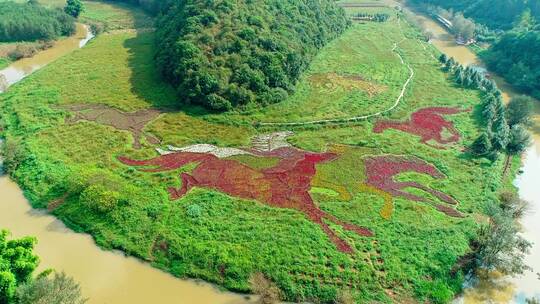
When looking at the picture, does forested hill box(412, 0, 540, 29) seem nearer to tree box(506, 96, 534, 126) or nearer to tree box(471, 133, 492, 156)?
tree box(506, 96, 534, 126)

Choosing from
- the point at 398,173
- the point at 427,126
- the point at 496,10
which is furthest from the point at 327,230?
the point at 496,10

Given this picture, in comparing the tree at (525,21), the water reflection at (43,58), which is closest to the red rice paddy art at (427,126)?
the tree at (525,21)

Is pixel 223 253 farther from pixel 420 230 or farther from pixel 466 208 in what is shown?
pixel 466 208

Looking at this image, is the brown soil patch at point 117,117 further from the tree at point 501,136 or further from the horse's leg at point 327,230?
the tree at point 501,136

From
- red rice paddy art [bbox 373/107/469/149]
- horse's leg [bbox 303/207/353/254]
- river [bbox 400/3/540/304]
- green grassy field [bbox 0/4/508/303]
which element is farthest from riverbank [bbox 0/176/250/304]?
red rice paddy art [bbox 373/107/469/149]

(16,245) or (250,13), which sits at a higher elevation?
(250,13)

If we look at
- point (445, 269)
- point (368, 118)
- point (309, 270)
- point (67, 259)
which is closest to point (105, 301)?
point (67, 259)

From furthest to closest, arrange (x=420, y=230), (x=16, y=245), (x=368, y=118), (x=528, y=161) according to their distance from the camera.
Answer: (x=368, y=118) → (x=528, y=161) → (x=420, y=230) → (x=16, y=245)
